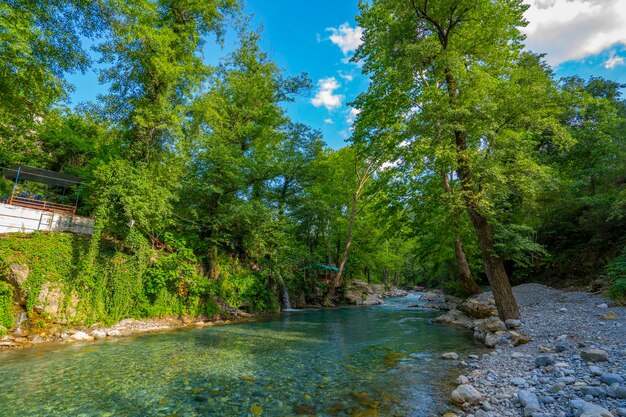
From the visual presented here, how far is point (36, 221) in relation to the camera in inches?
426

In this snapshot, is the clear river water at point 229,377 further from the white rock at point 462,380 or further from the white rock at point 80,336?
the white rock at point 80,336

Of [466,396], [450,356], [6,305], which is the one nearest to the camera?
[466,396]

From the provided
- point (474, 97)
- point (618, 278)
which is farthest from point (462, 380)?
point (618, 278)

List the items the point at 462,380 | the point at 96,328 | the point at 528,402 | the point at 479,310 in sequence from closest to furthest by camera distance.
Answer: the point at 528,402
the point at 462,380
the point at 96,328
the point at 479,310

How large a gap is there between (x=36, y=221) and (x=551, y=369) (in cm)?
1636

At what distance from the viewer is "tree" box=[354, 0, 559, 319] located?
27.5 ft

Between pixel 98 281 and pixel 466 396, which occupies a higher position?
pixel 98 281

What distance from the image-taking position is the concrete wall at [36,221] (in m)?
10.4

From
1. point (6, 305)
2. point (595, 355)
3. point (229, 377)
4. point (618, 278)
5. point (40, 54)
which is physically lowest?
point (229, 377)

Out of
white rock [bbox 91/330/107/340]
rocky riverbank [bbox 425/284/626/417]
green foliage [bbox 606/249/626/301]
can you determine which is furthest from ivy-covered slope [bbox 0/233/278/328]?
green foliage [bbox 606/249/626/301]

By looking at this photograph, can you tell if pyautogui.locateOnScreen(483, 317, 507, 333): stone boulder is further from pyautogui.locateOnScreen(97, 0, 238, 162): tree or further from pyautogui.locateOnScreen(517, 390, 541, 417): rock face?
pyautogui.locateOnScreen(97, 0, 238, 162): tree

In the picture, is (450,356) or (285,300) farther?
(285,300)

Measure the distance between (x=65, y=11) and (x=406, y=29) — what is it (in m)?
12.3

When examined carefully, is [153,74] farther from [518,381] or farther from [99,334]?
[518,381]
